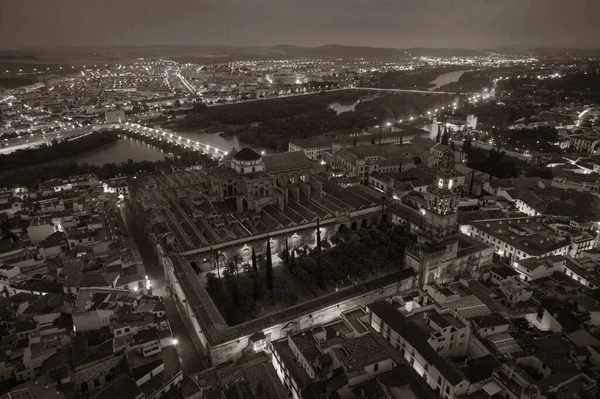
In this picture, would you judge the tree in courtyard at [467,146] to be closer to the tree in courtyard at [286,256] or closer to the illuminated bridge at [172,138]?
the illuminated bridge at [172,138]

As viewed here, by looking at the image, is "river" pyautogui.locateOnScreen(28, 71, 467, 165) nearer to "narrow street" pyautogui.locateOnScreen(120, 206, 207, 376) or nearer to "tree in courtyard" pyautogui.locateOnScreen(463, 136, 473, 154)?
"narrow street" pyautogui.locateOnScreen(120, 206, 207, 376)

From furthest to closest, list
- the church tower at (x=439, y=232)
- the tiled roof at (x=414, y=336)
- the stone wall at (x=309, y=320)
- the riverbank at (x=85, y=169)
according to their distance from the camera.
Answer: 1. the riverbank at (x=85, y=169)
2. the church tower at (x=439, y=232)
3. the stone wall at (x=309, y=320)
4. the tiled roof at (x=414, y=336)

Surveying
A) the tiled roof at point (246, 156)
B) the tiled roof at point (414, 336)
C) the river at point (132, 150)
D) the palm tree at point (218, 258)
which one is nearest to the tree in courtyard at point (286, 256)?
the palm tree at point (218, 258)

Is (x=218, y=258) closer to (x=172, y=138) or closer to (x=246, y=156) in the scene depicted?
(x=246, y=156)

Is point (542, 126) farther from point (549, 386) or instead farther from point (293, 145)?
point (549, 386)

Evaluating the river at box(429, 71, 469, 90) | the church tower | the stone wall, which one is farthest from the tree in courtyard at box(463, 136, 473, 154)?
the river at box(429, 71, 469, 90)

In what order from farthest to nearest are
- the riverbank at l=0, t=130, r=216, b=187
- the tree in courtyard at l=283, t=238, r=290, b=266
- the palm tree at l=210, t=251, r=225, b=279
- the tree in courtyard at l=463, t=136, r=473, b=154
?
1. the tree in courtyard at l=463, t=136, r=473, b=154
2. the riverbank at l=0, t=130, r=216, b=187
3. the tree in courtyard at l=283, t=238, r=290, b=266
4. the palm tree at l=210, t=251, r=225, b=279
